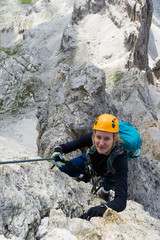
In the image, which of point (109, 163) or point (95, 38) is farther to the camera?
point (95, 38)

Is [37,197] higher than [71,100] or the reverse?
higher

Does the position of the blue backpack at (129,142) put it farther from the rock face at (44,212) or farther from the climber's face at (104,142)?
the rock face at (44,212)

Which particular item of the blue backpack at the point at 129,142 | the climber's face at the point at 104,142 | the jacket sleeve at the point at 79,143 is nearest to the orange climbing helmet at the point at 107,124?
the climber's face at the point at 104,142

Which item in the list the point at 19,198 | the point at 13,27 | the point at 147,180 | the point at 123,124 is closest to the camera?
the point at 19,198

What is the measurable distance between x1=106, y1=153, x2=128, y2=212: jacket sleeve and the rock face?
7.0 inches

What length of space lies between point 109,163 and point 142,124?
63.5 feet

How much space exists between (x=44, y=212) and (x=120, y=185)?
73.7 inches

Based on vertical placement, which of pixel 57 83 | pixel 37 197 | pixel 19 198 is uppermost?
pixel 19 198

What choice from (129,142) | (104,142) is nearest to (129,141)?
(129,142)

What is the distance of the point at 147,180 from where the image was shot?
12375 millimetres

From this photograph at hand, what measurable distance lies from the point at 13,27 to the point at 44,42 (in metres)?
28.3

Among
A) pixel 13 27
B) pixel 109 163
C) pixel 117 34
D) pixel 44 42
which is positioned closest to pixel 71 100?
pixel 109 163

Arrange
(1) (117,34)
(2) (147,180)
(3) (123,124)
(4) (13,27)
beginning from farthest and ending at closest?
(4) (13,27)
(1) (117,34)
(2) (147,180)
(3) (123,124)

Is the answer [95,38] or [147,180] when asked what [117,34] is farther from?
[147,180]
